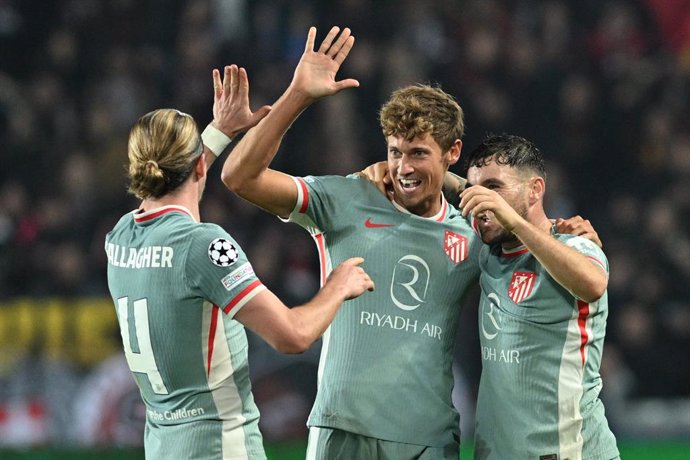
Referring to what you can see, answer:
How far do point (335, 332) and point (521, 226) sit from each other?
0.80 meters

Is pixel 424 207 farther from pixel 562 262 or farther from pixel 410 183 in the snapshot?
pixel 562 262

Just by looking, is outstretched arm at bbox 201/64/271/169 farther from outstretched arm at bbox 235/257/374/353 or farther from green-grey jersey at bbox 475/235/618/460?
green-grey jersey at bbox 475/235/618/460

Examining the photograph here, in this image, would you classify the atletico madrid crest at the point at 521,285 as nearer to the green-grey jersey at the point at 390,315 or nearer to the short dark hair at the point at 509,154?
the green-grey jersey at the point at 390,315

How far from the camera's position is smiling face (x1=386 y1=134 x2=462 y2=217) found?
389 cm

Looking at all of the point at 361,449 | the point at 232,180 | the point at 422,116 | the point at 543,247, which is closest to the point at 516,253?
the point at 543,247

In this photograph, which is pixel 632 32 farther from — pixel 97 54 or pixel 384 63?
pixel 97 54

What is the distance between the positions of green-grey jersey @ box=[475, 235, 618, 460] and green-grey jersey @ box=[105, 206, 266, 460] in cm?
88

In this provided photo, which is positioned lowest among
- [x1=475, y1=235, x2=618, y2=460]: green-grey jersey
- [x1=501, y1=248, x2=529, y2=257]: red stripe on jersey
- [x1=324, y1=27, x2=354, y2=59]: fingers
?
[x1=475, y1=235, x2=618, y2=460]: green-grey jersey

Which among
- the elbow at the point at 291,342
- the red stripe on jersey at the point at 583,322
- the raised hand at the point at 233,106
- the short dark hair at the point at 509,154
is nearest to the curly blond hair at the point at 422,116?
the short dark hair at the point at 509,154

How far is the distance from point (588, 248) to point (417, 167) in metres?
0.65

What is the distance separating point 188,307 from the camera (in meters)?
3.32

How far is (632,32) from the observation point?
9.47 m

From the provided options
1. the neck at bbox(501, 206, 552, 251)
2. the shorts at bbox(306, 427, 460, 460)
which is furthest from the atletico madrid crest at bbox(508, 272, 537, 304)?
the shorts at bbox(306, 427, 460, 460)

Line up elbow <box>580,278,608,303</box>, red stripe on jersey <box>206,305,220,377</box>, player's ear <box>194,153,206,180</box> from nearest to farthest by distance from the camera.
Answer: red stripe on jersey <box>206,305,220,377</box> < player's ear <box>194,153,206,180</box> < elbow <box>580,278,608,303</box>
